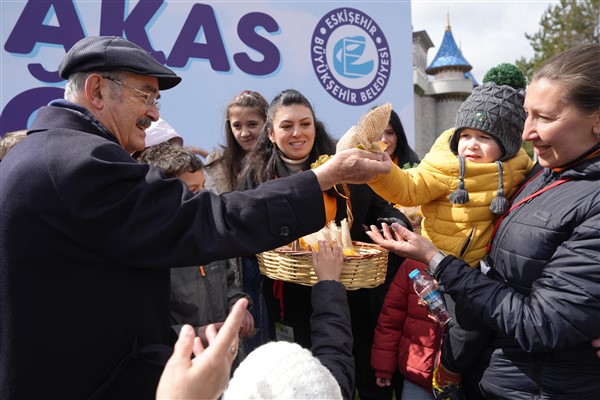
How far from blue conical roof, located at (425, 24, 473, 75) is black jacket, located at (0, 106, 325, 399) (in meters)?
23.8

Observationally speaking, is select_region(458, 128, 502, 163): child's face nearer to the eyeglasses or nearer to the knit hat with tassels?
the knit hat with tassels

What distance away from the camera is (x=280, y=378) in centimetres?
90

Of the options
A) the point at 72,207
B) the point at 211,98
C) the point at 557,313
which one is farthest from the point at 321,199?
the point at 211,98

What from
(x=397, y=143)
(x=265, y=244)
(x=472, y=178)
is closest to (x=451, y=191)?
(x=472, y=178)

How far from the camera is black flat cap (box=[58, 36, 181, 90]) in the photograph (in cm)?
144

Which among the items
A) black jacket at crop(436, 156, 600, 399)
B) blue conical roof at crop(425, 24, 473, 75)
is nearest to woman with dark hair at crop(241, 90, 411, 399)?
black jacket at crop(436, 156, 600, 399)

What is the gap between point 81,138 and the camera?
1.29 metres

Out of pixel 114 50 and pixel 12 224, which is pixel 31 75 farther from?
pixel 12 224

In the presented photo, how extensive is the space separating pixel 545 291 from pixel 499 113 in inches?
34.9

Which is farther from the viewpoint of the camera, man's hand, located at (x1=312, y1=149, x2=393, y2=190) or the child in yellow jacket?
the child in yellow jacket

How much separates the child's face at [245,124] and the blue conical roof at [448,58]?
21.5 meters

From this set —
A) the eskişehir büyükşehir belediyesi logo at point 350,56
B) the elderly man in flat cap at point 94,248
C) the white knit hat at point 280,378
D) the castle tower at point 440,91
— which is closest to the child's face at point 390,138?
the eskişehir büyükşehir belediyesi logo at point 350,56

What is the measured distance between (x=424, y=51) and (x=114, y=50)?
2579 cm

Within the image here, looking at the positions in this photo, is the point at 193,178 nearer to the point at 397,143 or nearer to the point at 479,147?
the point at 479,147
